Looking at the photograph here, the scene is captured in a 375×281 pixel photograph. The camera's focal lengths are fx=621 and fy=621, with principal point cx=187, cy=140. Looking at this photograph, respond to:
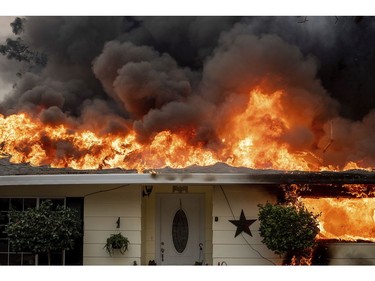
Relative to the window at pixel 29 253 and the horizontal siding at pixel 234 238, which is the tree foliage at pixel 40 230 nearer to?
the window at pixel 29 253

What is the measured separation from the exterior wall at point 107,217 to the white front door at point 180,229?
1.04 metres

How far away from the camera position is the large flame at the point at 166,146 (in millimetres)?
16547

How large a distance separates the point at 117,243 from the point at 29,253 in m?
2.19

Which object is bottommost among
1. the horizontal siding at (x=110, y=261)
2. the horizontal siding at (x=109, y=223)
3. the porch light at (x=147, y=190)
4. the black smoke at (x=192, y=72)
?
the horizontal siding at (x=110, y=261)

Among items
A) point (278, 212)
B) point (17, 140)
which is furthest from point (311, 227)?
point (17, 140)

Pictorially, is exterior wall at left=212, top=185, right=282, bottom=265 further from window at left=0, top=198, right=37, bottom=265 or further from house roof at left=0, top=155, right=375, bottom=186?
window at left=0, top=198, right=37, bottom=265

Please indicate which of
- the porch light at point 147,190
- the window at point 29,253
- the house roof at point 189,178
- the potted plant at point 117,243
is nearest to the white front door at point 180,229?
the porch light at point 147,190

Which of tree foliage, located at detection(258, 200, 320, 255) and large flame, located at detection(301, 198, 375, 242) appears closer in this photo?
tree foliage, located at detection(258, 200, 320, 255)

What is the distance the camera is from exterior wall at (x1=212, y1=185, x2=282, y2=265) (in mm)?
13844

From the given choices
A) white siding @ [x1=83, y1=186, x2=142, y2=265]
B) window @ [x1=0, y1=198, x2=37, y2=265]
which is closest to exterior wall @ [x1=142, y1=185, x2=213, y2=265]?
white siding @ [x1=83, y1=186, x2=142, y2=265]

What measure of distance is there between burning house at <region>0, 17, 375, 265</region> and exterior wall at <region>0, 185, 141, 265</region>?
27.6 inches

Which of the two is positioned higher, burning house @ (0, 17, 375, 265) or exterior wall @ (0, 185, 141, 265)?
burning house @ (0, 17, 375, 265)

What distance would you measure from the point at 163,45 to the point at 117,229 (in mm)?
6555

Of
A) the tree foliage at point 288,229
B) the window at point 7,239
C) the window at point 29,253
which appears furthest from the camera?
the window at point 7,239
